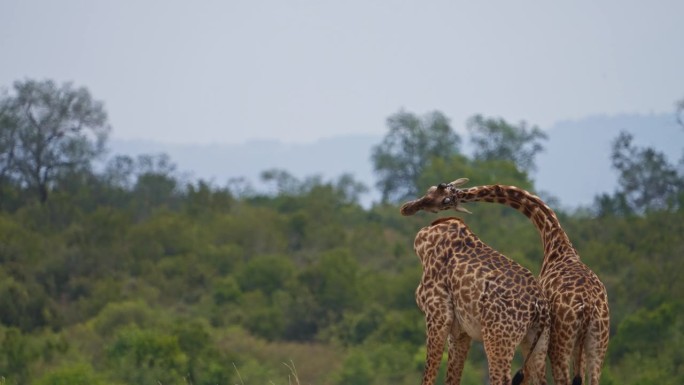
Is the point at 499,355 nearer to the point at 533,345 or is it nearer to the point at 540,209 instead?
the point at 533,345

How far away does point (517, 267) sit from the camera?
876 centimetres

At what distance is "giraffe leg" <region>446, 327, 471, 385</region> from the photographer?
9.12 meters

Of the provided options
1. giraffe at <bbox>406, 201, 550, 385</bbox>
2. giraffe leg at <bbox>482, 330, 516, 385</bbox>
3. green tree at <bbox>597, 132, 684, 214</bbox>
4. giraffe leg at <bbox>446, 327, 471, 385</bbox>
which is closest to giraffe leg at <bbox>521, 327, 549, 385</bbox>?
giraffe at <bbox>406, 201, 550, 385</bbox>

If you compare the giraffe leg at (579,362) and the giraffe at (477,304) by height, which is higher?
the giraffe at (477,304)

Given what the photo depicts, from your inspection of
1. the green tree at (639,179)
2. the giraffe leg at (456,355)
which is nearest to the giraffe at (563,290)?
the giraffe leg at (456,355)

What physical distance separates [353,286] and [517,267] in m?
36.0

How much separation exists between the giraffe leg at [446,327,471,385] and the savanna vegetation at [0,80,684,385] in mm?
13789

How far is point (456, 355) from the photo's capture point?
360 inches

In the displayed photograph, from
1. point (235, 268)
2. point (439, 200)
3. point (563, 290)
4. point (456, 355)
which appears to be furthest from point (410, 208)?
point (235, 268)

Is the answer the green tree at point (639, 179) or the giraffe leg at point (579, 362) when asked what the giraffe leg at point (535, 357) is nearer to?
the giraffe leg at point (579, 362)

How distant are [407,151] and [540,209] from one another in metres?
66.8

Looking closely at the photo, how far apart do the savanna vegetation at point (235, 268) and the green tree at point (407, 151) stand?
97.3 inches

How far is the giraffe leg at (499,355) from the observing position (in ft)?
28.3

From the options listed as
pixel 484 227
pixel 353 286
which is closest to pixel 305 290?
pixel 353 286
